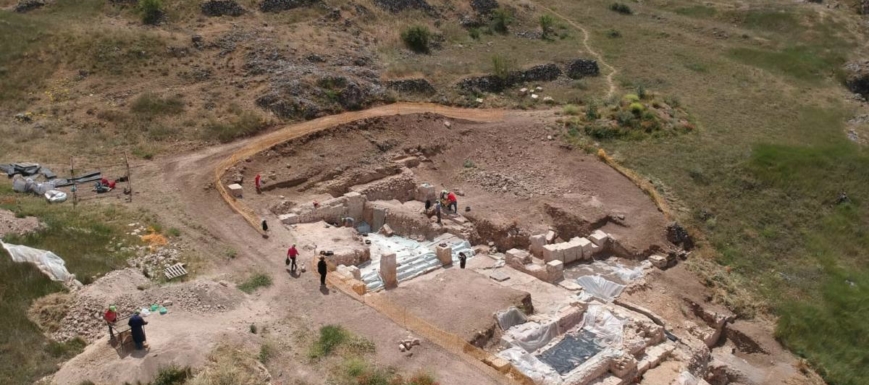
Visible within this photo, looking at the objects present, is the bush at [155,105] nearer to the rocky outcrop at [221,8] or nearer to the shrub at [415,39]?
the rocky outcrop at [221,8]

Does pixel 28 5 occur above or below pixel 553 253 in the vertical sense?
above

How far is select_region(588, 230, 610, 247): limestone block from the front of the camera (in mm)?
26156

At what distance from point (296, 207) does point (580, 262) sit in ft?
38.4

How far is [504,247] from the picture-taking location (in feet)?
87.7

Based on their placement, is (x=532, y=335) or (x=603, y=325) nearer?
(x=532, y=335)

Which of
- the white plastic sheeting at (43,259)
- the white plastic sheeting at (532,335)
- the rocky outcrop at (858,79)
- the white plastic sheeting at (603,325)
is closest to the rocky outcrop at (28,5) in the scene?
the white plastic sheeting at (43,259)

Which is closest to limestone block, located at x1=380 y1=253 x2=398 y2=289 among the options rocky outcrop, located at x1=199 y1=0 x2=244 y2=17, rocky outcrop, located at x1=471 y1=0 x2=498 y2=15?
rocky outcrop, located at x1=199 y1=0 x2=244 y2=17

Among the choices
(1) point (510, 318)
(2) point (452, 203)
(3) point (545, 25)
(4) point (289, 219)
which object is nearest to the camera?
(1) point (510, 318)

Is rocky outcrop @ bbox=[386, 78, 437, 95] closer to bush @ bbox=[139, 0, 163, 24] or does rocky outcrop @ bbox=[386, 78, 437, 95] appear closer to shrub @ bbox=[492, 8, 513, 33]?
shrub @ bbox=[492, 8, 513, 33]

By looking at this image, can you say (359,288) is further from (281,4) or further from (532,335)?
(281,4)

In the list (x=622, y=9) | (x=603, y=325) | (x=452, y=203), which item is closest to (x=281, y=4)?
(x=452, y=203)

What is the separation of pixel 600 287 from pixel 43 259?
18.2m

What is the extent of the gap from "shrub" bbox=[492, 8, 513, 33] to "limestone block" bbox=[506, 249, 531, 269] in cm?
Result: 3018

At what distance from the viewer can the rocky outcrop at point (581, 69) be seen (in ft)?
145
